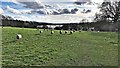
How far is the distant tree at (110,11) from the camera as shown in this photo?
4.95 m

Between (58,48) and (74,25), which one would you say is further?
(74,25)

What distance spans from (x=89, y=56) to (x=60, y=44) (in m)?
0.57

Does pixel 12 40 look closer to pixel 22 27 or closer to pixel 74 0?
pixel 22 27

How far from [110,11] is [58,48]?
3.75 ft

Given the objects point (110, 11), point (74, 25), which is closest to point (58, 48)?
point (74, 25)

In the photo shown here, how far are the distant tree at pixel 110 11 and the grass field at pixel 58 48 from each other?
0.29 metres

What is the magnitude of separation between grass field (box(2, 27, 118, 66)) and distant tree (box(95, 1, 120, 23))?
0.29m

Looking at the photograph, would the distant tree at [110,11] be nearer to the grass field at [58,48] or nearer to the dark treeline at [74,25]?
the dark treeline at [74,25]

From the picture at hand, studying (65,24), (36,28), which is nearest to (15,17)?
(36,28)

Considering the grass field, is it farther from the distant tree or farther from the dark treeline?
the distant tree

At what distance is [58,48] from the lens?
490 centimetres

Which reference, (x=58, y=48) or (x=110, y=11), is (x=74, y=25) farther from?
(x=110, y=11)

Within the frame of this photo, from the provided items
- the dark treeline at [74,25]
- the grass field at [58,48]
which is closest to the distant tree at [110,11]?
the dark treeline at [74,25]

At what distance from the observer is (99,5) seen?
500 cm
